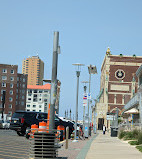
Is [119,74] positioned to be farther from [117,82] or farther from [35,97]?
[35,97]

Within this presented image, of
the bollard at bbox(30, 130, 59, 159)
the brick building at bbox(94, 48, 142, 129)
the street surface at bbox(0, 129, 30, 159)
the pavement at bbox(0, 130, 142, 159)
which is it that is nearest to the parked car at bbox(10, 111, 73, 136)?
the street surface at bbox(0, 129, 30, 159)

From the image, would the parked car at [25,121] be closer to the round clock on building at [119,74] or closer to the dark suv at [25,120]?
the dark suv at [25,120]

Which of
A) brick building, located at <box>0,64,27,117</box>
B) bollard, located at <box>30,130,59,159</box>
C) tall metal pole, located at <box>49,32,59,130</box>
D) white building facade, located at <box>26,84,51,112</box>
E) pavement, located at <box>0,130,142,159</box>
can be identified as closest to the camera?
bollard, located at <box>30,130,59,159</box>

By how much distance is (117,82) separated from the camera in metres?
110

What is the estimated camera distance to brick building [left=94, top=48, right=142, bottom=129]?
356 ft

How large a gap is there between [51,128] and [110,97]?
96304 mm

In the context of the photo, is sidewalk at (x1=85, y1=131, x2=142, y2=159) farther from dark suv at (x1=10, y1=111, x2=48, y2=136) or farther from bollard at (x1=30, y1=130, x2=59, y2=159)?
dark suv at (x1=10, y1=111, x2=48, y2=136)

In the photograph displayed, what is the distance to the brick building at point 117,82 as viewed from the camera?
356ft

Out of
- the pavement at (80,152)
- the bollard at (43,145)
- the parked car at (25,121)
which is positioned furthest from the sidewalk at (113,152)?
the parked car at (25,121)

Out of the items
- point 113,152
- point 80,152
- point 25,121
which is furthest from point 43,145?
point 25,121

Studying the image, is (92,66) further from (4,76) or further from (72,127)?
(4,76)

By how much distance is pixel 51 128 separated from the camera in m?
12.8

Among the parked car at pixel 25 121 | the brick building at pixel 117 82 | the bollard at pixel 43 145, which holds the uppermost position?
the brick building at pixel 117 82

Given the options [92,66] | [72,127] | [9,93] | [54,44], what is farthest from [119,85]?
[54,44]
